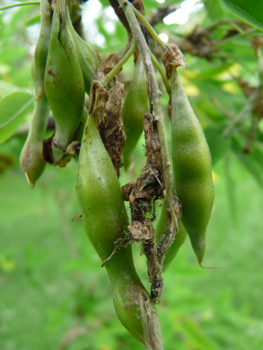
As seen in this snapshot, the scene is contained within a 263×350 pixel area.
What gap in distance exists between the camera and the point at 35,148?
0.73 m

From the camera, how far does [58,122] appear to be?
0.63 m

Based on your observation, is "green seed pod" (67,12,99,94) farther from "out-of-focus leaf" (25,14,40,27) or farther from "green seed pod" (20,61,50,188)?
"out-of-focus leaf" (25,14,40,27)

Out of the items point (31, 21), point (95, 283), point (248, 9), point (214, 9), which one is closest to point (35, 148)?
point (248, 9)

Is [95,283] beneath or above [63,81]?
beneath

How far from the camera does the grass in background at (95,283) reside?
169 cm

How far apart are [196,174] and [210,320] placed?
5.63 feet

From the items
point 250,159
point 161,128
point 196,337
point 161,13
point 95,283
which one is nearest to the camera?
point 161,128

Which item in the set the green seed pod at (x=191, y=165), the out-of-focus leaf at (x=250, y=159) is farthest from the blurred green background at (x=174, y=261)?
the green seed pod at (x=191, y=165)

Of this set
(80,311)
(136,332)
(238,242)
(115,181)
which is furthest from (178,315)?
(238,242)

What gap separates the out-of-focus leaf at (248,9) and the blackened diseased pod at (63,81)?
0.35m

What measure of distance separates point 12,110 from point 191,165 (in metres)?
0.57

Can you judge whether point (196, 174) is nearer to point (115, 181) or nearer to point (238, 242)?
point (115, 181)

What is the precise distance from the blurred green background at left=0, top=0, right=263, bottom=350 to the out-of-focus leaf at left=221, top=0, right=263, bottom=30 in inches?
17.2

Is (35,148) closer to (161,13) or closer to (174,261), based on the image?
(161,13)
